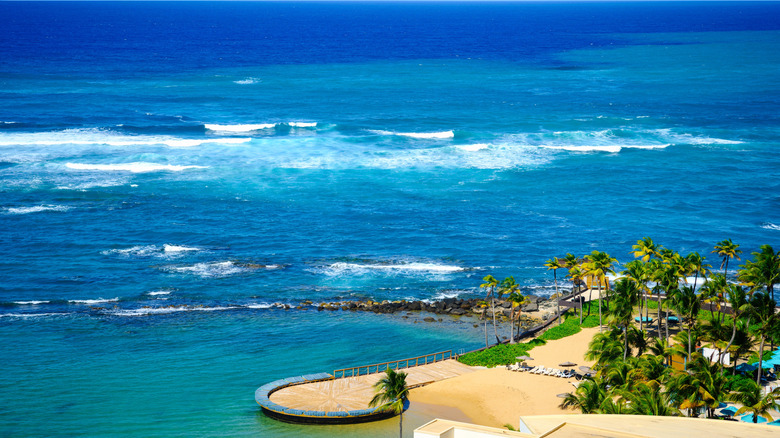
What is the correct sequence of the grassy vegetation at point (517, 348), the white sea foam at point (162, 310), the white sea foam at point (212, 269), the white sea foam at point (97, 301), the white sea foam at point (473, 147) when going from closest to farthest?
the grassy vegetation at point (517, 348)
the white sea foam at point (162, 310)
the white sea foam at point (97, 301)
the white sea foam at point (212, 269)
the white sea foam at point (473, 147)

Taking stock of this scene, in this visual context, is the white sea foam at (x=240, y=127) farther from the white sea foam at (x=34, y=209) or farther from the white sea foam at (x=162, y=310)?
the white sea foam at (x=162, y=310)

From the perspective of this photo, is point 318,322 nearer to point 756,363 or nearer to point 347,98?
point 756,363

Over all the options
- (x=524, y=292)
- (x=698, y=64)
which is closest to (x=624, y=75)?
(x=698, y=64)

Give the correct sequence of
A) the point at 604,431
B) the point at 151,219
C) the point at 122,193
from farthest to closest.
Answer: the point at 122,193, the point at 151,219, the point at 604,431

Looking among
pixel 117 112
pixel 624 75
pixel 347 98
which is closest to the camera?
pixel 117 112

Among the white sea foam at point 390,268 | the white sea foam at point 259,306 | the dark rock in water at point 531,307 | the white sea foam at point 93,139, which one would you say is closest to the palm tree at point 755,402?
the dark rock in water at point 531,307

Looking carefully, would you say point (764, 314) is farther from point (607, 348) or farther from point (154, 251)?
point (154, 251)

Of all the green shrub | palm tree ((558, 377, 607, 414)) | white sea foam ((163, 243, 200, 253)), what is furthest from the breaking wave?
palm tree ((558, 377, 607, 414))

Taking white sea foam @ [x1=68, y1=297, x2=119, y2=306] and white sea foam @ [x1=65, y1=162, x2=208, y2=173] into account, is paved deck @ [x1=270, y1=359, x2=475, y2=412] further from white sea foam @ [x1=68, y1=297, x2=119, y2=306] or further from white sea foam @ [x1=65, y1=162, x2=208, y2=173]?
white sea foam @ [x1=65, y1=162, x2=208, y2=173]
